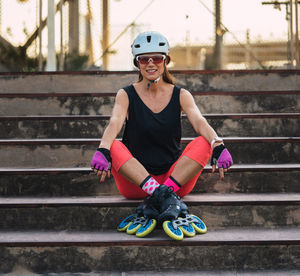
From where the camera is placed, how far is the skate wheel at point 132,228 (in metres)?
2.53

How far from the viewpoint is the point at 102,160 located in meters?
2.52

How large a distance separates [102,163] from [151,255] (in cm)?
56

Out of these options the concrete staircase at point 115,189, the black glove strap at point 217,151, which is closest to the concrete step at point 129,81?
the concrete staircase at point 115,189

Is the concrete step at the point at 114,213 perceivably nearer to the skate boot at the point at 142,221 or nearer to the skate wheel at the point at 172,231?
the skate boot at the point at 142,221

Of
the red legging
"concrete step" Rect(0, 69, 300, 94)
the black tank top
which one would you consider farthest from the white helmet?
"concrete step" Rect(0, 69, 300, 94)

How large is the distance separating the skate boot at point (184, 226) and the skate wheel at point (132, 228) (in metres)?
0.17

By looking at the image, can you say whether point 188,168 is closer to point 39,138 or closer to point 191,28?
point 39,138

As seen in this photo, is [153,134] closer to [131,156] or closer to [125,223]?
[131,156]

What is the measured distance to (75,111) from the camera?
4012mm

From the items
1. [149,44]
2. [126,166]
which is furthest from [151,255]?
[149,44]

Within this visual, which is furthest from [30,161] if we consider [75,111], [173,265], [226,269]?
[226,269]

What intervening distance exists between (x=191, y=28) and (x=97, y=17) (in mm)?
1783

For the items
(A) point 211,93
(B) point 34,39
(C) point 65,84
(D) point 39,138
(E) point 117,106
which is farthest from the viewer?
(B) point 34,39

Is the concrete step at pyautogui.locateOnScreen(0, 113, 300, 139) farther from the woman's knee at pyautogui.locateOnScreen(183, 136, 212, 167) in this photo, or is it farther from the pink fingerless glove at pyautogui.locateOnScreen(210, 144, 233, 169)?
the pink fingerless glove at pyautogui.locateOnScreen(210, 144, 233, 169)
